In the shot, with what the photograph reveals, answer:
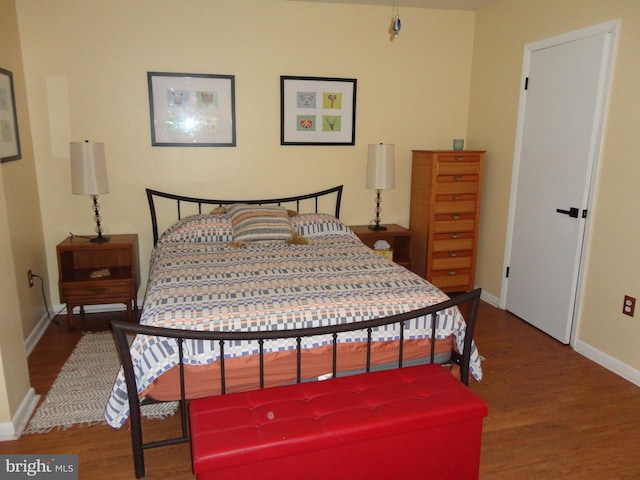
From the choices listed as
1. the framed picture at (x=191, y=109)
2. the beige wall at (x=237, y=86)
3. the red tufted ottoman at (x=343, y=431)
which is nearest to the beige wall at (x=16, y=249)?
the beige wall at (x=237, y=86)

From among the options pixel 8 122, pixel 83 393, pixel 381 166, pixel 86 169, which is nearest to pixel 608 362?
pixel 381 166

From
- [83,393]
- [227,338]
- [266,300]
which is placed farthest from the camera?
[83,393]

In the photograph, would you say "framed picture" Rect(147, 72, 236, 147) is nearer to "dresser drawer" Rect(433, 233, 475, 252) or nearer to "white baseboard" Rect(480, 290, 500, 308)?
"dresser drawer" Rect(433, 233, 475, 252)

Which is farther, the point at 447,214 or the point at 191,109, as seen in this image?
the point at 447,214

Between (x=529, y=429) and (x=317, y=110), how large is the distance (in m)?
2.95

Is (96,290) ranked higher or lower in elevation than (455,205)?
lower

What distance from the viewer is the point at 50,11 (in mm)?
3553

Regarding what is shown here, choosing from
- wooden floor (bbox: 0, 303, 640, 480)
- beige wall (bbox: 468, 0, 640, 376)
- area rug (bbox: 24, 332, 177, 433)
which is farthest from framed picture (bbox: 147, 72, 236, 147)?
beige wall (bbox: 468, 0, 640, 376)

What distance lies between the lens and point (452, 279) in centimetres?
438

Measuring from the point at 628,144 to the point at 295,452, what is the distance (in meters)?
2.67

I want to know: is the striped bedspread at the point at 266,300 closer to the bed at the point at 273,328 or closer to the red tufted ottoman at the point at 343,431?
the bed at the point at 273,328

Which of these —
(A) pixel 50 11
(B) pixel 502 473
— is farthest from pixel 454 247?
(A) pixel 50 11

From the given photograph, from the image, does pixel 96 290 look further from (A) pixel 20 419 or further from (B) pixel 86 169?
(A) pixel 20 419

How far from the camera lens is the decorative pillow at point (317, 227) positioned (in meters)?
3.87
